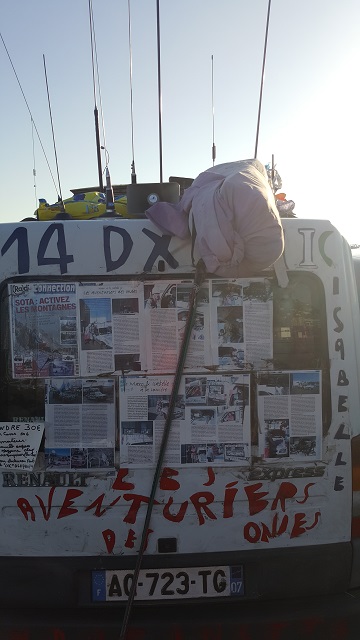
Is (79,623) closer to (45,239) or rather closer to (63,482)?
(63,482)

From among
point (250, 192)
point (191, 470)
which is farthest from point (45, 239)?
point (191, 470)

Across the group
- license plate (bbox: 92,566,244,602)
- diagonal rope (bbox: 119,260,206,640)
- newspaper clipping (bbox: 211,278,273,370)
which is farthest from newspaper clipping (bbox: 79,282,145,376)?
license plate (bbox: 92,566,244,602)

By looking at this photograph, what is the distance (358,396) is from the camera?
2809 millimetres

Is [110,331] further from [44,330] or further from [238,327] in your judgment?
[238,327]

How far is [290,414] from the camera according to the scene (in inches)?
108

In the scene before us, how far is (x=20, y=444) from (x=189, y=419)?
701 millimetres

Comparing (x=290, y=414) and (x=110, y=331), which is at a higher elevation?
(x=110, y=331)

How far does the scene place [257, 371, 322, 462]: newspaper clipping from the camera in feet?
8.95

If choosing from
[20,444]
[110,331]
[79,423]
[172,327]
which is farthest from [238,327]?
[20,444]

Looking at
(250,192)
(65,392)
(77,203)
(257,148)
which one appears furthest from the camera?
(77,203)

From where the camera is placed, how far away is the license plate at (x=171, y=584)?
106 inches

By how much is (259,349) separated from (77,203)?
2.03 meters

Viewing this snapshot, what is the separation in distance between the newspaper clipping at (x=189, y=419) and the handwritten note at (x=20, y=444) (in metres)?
0.35

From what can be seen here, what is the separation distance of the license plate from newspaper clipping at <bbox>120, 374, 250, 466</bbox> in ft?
1.51
